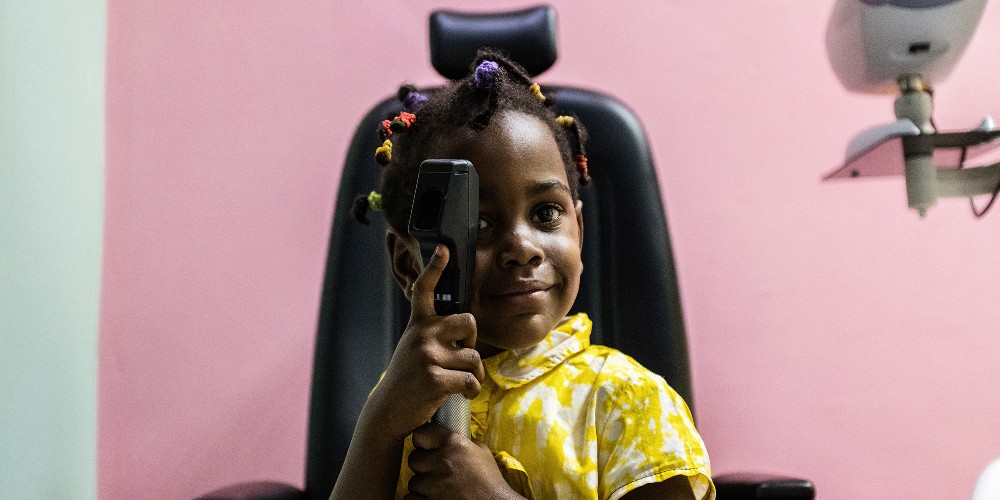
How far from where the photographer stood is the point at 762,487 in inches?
33.0

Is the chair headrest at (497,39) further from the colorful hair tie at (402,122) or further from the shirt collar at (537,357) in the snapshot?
the shirt collar at (537,357)

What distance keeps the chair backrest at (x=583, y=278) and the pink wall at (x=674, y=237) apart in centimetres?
41

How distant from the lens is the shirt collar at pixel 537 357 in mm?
764

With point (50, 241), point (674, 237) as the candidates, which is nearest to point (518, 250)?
point (50, 241)

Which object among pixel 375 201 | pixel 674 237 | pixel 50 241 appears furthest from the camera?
pixel 674 237

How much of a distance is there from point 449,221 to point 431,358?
4.1 inches

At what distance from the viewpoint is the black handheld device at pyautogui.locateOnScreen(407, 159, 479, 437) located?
1.88 ft

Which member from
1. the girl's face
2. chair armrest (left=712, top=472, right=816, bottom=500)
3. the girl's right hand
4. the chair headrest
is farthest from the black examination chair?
the girl's right hand

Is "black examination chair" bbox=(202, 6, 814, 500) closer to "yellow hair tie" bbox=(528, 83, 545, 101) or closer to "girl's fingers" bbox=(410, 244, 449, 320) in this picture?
"yellow hair tie" bbox=(528, 83, 545, 101)

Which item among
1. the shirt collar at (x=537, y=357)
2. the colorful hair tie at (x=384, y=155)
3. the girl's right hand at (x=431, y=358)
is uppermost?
the colorful hair tie at (x=384, y=155)

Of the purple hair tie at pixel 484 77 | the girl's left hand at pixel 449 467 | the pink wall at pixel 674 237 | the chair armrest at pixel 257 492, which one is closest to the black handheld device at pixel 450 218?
the girl's left hand at pixel 449 467

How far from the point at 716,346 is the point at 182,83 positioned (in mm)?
998

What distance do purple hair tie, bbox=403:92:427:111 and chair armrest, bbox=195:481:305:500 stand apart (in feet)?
1.42

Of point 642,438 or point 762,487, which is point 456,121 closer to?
point 642,438
